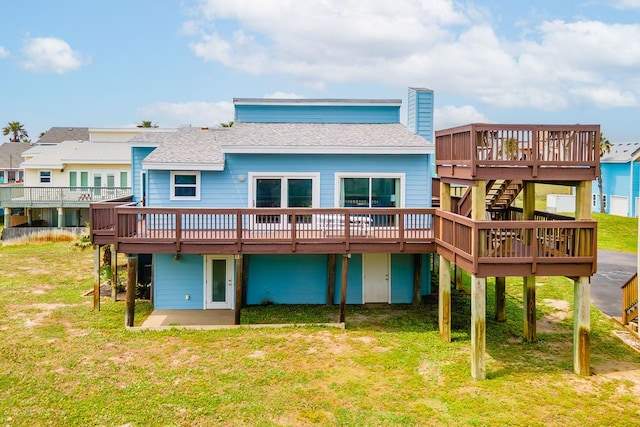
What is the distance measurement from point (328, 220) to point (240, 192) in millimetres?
3582

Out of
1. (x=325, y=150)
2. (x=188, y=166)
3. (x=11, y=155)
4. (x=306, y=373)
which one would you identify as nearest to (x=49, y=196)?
(x=188, y=166)

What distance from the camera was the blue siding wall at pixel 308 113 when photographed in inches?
753

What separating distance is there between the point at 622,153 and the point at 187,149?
43.1 m

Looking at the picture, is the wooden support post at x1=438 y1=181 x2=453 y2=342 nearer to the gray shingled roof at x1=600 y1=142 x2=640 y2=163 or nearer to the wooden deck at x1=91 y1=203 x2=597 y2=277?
the wooden deck at x1=91 y1=203 x2=597 y2=277

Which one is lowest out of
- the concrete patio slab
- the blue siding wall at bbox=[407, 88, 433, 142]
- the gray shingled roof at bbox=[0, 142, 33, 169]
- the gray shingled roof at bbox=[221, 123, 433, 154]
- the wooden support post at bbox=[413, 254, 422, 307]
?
the concrete patio slab

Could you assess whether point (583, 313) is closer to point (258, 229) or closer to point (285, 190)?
point (258, 229)

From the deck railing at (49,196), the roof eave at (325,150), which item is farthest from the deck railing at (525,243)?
the deck railing at (49,196)

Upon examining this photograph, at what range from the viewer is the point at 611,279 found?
21.5 m

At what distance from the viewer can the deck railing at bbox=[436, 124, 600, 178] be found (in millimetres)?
10945

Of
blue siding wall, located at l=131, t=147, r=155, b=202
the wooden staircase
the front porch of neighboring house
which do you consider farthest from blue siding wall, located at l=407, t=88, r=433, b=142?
the front porch of neighboring house

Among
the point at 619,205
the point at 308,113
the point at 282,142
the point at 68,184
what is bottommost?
the point at 619,205

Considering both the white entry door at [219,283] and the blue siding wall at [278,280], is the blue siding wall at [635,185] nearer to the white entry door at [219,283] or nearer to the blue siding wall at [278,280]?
the blue siding wall at [278,280]

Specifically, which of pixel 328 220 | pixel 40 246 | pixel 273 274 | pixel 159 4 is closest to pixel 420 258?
pixel 328 220

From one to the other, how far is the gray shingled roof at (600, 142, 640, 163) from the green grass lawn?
3268 cm
